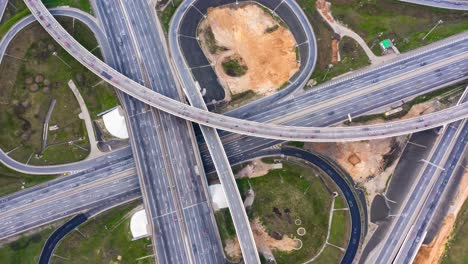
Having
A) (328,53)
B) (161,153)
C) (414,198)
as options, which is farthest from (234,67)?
(414,198)

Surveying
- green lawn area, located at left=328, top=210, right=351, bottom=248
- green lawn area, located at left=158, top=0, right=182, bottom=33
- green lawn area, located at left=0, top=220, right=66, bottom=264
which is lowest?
green lawn area, located at left=328, top=210, right=351, bottom=248

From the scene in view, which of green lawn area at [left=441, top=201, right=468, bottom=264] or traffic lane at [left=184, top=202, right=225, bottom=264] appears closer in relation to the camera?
green lawn area at [left=441, top=201, right=468, bottom=264]

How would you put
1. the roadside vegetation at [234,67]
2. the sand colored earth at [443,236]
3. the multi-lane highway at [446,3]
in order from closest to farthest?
the sand colored earth at [443,236], the roadside vegetation at [234,67], the multi-lane highway at [446,3]

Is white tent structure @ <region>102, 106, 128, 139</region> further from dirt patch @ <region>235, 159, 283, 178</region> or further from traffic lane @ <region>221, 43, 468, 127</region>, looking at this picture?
dirt patch @ <region>235, 159, 283, 178</region>

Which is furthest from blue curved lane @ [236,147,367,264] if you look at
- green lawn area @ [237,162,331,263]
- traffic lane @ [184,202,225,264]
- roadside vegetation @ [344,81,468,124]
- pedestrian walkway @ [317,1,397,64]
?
pedestrian walkway @ [317,1,397,64]

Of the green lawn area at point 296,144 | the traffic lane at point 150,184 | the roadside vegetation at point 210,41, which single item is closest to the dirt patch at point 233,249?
the traffic lane at point 150,184

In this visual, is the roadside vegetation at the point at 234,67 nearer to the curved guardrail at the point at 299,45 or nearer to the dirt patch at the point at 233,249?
the curved guardrail at the point at 299,45

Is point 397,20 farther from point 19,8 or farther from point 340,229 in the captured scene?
point 19,8
